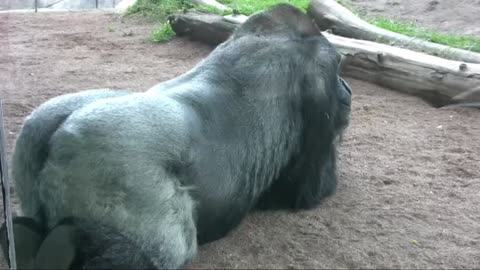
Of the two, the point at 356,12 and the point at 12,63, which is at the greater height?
the point at 12,63

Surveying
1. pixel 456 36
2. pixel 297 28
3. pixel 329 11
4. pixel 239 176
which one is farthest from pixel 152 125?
pixel 456 36

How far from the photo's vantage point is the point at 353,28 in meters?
5.09

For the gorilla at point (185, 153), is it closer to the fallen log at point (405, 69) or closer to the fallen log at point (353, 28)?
the fallen log at point (405, 69)

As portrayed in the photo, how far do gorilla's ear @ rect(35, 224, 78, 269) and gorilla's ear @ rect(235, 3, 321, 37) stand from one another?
1.28 metres

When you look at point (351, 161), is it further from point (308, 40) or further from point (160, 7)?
point (160, 7)

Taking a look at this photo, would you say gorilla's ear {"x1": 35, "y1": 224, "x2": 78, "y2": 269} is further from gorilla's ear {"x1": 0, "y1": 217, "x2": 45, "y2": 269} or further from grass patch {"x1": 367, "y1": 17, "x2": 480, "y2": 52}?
grass patch {"x1": 367, "y1": 17, "x2": 480, "y2": 52}

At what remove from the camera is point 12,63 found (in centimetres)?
275

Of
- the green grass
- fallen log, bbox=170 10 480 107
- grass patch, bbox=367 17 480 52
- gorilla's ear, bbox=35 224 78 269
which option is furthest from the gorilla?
grass patch, bbox=367 17 480 52

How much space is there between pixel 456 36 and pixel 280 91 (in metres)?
2.87

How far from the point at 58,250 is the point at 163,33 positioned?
10.2 feet

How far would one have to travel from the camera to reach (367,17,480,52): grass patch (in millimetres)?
5023

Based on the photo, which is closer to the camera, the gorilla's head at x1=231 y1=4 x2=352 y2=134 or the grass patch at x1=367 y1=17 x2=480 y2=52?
the gorilla's head at x1=231 y1=4 x2=352 y2=134

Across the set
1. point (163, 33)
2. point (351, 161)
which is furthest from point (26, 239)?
point (163, 33)

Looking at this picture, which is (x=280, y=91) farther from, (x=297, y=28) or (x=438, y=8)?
(x=438, y=8)
